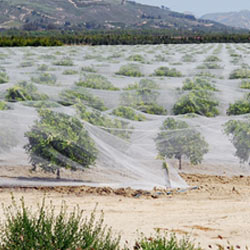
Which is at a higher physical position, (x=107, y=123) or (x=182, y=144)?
(x=107, y=123)

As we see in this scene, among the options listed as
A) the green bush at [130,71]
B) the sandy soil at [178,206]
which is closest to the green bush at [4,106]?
the sandy soil at [178,206]

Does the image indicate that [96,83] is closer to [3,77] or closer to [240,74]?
[3,77]

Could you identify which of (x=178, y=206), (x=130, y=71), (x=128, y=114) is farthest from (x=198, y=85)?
(x=178, y=206)

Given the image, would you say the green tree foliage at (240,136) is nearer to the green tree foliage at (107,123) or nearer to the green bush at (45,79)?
the green tree foliage at (107,123)

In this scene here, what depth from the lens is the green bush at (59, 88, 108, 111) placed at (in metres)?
10.9

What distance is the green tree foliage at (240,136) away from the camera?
8719mm

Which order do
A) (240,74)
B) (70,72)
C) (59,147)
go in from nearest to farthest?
(59,147), (70,72), (240,74)

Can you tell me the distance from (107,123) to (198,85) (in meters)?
5.28

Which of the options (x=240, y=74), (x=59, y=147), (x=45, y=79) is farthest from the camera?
(x=240, y=74)

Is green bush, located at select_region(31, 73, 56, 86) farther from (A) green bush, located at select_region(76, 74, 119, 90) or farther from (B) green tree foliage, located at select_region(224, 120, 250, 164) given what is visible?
(B) green tree foliage, located at select_region(224, 120, 250, 164)

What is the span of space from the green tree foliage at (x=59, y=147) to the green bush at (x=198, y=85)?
5776 mm

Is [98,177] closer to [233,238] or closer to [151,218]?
[151,218]

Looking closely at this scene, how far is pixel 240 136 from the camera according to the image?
8.86 metres

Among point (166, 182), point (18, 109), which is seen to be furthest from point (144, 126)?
point (18, 109)
